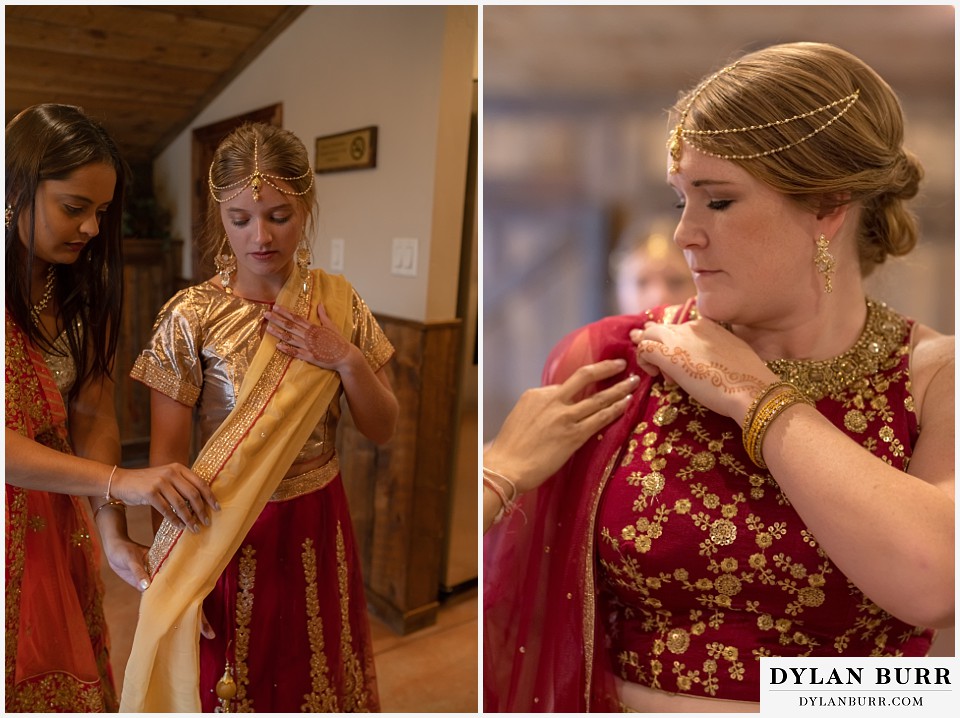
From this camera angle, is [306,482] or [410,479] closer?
[306,482]

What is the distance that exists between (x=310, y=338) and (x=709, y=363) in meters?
0.46

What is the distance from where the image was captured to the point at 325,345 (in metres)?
0.75

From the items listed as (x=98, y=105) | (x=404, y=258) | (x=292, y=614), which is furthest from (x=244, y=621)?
(x=98, y=105)

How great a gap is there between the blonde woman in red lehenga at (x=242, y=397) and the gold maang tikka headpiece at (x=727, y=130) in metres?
0.41

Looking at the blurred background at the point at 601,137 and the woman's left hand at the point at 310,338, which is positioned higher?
the blurred background at the point at 601,137

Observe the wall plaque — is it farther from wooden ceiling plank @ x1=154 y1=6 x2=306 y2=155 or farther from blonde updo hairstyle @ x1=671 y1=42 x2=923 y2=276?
blonde updo hairstyle @ x1=671 y1=42 x2=923 y2=276

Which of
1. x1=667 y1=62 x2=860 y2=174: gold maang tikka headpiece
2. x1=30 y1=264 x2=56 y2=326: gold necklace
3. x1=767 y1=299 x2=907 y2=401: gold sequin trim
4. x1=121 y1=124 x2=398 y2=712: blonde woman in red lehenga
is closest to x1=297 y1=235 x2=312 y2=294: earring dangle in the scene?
x1=121 y1=124 x2=398 y2=712: blonde woman in red lehenga

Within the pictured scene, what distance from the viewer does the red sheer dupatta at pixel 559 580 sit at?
2.85 feet

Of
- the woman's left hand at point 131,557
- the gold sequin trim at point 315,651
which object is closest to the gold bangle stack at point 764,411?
the gold sequin trim at point 315,651

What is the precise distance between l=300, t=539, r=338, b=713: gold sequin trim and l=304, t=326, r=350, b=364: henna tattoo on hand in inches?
9.8

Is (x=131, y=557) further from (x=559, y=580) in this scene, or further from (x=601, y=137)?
(x=601, y=137)

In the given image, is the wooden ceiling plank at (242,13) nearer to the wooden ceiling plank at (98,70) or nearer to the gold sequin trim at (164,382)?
the wooden ceiling plank at (98,70)

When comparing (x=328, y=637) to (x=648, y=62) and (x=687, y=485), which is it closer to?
(x=687, y=485)

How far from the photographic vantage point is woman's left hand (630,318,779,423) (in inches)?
30.5
